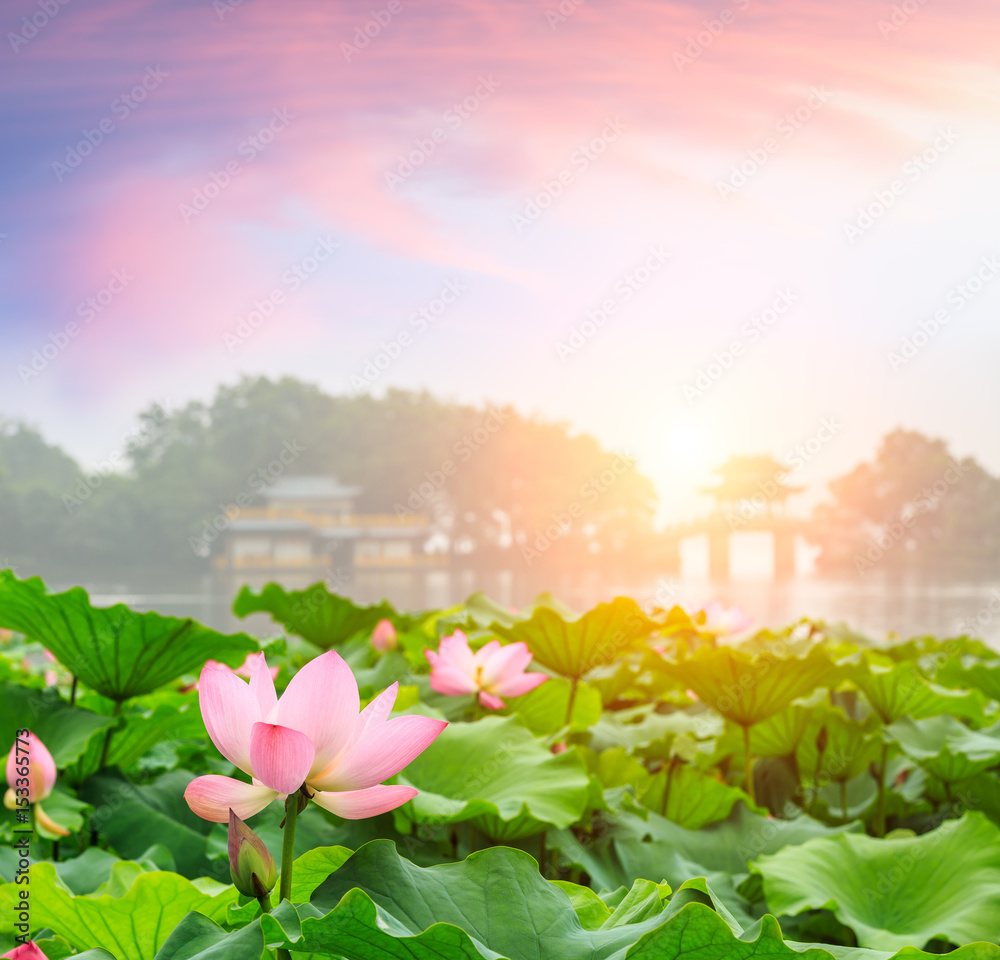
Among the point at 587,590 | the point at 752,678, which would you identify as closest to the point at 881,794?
the point at 752,678

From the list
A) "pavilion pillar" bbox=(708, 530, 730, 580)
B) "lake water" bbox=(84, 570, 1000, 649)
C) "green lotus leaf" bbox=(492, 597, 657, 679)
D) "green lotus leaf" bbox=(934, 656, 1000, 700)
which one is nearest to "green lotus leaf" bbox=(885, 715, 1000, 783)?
"green lotus leaf" bbox=(934, 656, 1000, 700)

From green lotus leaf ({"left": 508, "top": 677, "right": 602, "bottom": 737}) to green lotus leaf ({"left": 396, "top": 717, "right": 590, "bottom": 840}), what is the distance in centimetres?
23

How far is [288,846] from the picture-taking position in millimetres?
344

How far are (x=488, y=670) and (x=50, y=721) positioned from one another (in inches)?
18.1

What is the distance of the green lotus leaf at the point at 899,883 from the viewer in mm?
699

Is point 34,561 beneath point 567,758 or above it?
beneath

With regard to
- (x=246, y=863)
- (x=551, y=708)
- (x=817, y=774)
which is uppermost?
(x=246, y=863)

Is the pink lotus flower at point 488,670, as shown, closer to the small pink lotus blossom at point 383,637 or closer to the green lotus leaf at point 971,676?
the small pink lotus blossom at point 383,637

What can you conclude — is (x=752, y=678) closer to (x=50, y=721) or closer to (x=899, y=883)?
(x=899, y=883)

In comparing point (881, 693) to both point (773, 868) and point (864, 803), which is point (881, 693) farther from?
point (773, 868)

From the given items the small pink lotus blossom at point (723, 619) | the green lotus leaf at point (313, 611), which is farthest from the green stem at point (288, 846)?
the small pink lotus blossom at point (723, 619)

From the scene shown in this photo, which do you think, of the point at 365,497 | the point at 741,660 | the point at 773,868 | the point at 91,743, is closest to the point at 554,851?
the point at 773,868

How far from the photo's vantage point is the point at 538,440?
21891 mm

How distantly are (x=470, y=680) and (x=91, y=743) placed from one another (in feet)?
1.32
